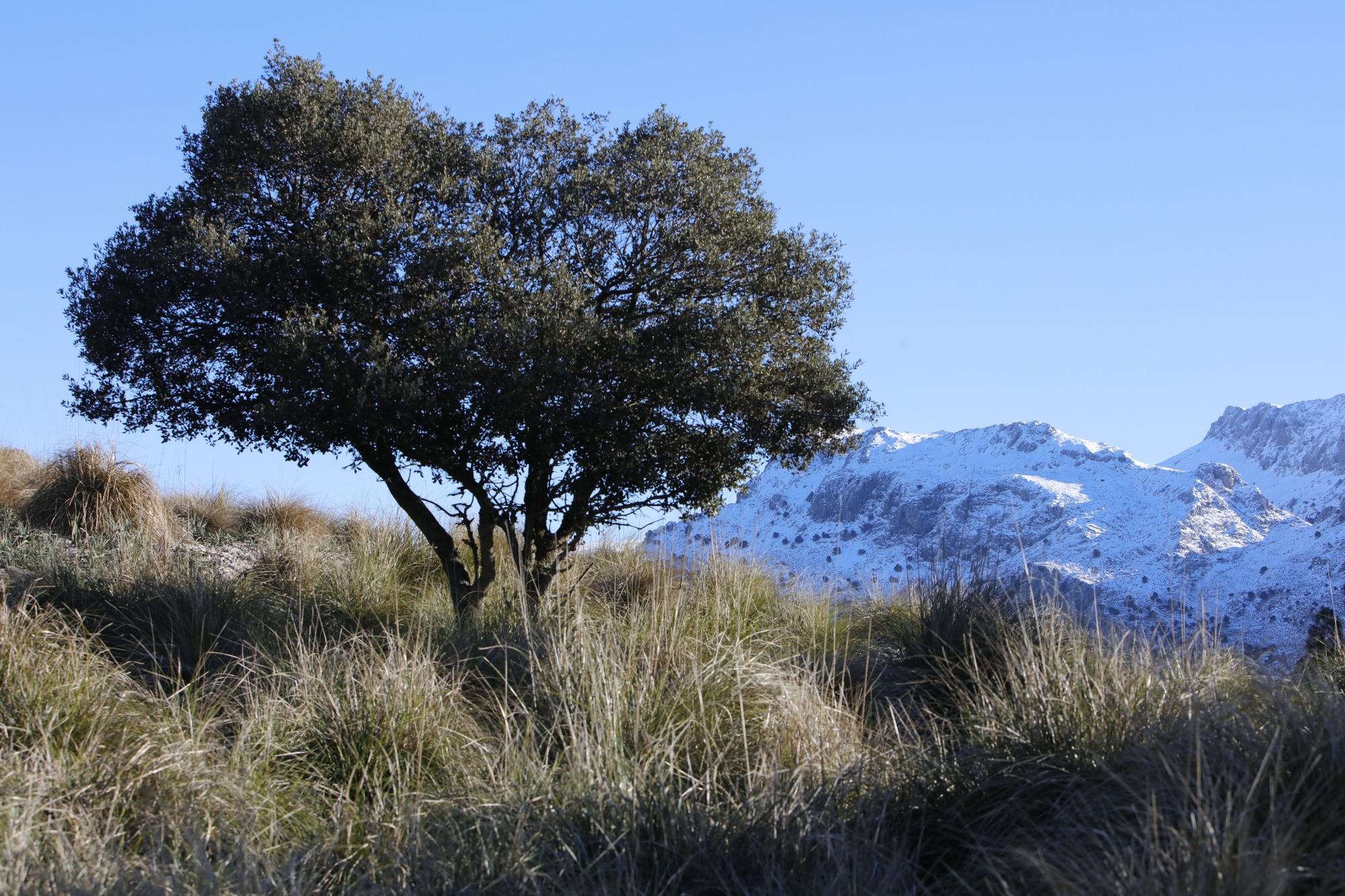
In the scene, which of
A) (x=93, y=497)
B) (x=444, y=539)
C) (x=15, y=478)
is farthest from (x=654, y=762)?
(x=15, y=478)

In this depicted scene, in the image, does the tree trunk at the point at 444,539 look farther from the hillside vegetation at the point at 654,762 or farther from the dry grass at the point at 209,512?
the dry grass at the point at 209,512

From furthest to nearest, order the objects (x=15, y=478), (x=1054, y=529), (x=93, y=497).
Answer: (x=15, y=478), (x=93, y=497), (x=1054, y=529)

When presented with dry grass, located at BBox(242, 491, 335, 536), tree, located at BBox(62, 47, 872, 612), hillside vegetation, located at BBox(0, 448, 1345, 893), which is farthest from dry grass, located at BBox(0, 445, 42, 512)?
hillside vegetation, located at BBox(0, 448, 1345, 893)

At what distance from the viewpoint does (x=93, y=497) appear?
586 inches

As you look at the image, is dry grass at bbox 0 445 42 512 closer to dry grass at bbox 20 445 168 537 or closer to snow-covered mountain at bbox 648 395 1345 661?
dry grass at bbox 20 445 168 537

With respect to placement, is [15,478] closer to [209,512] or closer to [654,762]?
[209,512]

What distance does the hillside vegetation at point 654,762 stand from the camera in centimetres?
471

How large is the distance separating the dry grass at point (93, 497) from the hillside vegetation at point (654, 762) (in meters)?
4.98

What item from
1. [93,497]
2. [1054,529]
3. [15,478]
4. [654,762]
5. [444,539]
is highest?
[15,478]

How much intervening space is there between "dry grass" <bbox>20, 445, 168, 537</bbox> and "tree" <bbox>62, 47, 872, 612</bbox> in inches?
128

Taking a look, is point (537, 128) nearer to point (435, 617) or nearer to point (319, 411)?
point (319, 411)

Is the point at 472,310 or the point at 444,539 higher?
the point at 472,310

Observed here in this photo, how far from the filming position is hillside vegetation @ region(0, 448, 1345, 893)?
471 centimetres

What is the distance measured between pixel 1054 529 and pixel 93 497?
40.3 ft
